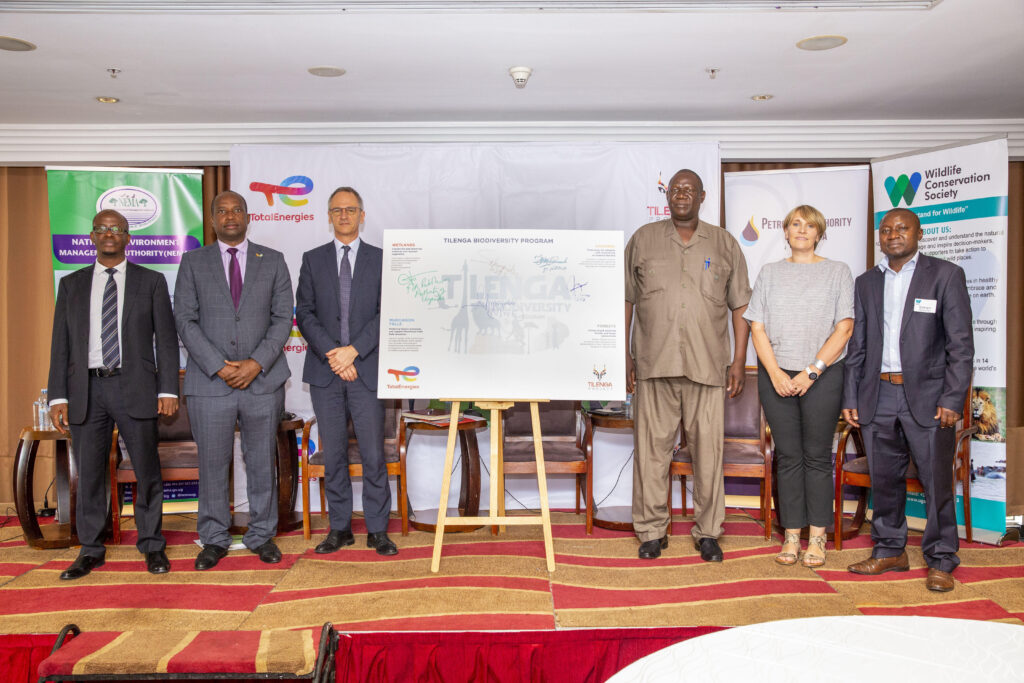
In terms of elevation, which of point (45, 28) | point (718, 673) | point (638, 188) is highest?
point (45, 28)

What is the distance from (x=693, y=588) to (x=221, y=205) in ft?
9.53

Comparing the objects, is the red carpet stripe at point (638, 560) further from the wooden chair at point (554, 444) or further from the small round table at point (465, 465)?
the small round table at point (465, 465)

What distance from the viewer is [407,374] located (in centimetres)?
378

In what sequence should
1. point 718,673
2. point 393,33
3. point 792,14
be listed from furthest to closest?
point 393,33 → point 792,14 → point 718,673

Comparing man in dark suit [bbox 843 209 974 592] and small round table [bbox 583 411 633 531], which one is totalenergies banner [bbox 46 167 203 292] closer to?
small round table [bbox 583 411 633 531]

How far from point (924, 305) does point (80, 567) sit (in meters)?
4.18

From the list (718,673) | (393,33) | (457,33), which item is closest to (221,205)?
(393,33)

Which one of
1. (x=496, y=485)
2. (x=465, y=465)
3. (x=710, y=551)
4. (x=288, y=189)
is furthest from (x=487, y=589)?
(x=288, y=189)

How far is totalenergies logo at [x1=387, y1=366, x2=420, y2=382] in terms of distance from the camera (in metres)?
3.78

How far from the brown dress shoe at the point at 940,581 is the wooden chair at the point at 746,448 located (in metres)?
0.88

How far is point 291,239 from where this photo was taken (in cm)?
512

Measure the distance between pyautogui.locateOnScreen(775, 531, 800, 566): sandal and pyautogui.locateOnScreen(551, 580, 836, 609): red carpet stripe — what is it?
242 millimetres

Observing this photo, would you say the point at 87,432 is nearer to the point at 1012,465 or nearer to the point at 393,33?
the point at 393,33


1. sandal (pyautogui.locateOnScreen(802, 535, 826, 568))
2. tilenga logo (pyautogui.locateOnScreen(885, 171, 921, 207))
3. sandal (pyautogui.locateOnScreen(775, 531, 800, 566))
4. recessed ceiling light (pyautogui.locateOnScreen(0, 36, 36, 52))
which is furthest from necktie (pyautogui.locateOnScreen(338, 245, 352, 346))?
tilenga logo (pyautogui.locateOnScreen(885, 171, 921, 207))
